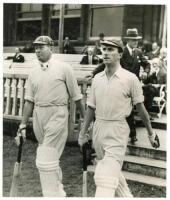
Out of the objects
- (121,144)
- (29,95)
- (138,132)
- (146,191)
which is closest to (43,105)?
(29,95)

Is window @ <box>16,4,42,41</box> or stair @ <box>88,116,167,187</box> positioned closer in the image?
stair @ <box>88,116,167,187</box>

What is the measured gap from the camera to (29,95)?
529cm

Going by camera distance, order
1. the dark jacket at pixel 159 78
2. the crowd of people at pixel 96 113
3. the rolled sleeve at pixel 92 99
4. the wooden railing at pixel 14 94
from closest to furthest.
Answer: the crowd of people at pixel 96 113 < the rolled sleeve at pixel 92 99 < the wooden railing at pixel 14 94 < the dark jacket at pixel 159 78

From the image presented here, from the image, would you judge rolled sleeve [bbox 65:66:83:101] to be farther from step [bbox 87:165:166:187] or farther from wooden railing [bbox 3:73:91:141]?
wooden railing [bbox 3:73:91:141]

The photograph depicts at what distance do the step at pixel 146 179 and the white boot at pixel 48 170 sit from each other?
161cm

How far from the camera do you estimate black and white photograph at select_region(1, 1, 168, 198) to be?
14.8 feet

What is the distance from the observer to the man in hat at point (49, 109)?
4.96m

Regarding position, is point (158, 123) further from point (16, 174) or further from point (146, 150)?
point (16, 174)

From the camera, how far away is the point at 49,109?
5113 mm

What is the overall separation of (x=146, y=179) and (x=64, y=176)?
3.81 ft

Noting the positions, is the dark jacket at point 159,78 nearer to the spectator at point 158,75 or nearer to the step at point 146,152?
the spectator at point 158,75

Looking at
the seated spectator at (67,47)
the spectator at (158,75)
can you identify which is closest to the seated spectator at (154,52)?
the spectator at (158,75)

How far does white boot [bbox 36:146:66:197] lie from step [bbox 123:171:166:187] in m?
1.61

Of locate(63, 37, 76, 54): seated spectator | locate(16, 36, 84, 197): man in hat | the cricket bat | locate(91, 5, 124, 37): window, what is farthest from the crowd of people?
locate(63, 37, 76, 54): seated spectator
